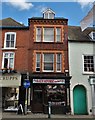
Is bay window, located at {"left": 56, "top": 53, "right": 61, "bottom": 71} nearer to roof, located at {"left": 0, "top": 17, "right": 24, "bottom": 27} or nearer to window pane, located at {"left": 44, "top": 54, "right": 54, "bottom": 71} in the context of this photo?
window pane, located at {"left": 44, "top": 54, "right": 54, "bottom": 71}

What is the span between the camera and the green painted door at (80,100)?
1488cm

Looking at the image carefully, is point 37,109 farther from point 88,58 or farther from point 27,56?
point 88,58

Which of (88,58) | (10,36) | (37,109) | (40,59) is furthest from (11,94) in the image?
(88,58)

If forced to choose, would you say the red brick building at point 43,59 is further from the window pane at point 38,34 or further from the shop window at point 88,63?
the shop window at point 88,63

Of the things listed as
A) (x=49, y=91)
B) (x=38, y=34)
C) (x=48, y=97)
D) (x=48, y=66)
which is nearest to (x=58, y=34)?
(x=38, y=34)

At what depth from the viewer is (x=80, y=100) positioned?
15.1 meters

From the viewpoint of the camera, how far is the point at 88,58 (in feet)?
52.5

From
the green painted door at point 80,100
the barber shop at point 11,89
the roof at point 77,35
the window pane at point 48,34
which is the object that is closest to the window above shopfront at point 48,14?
the window pane at point 48,34

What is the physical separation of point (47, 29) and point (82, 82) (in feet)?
19.1

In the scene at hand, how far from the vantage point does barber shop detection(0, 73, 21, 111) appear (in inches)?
595

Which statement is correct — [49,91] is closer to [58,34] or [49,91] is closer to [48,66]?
[48,66]

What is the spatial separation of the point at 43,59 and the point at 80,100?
4771mm

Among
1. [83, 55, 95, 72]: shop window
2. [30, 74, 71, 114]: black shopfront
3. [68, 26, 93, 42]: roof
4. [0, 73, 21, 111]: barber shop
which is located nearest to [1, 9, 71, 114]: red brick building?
[30, 74, 71, 114]: black shopfront

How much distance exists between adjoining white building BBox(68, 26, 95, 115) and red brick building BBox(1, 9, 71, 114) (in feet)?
1.74
